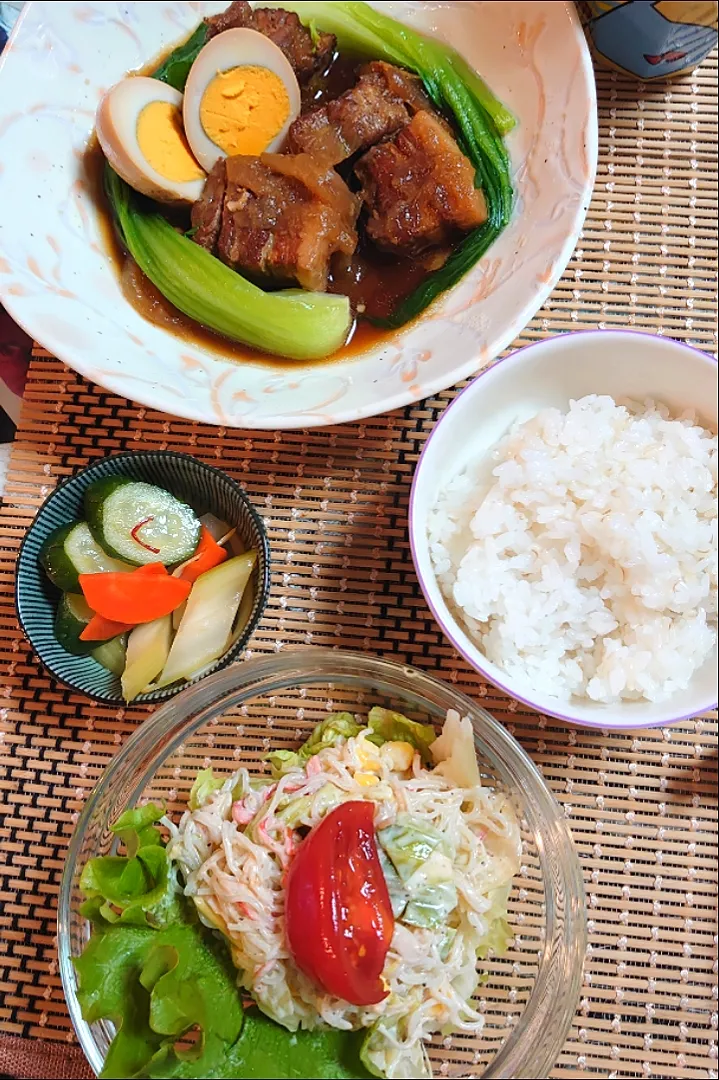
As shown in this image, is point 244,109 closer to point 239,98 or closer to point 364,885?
point 239,98

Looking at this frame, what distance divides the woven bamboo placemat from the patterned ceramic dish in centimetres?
24

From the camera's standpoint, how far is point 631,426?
69.4 inches

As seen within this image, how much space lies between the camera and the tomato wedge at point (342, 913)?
54.5 inches

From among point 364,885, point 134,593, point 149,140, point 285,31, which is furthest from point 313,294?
point 364,885

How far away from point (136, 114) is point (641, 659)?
1509 millimetres

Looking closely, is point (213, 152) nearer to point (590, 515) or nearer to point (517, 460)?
point (517, 460)

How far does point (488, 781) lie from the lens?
171 cm

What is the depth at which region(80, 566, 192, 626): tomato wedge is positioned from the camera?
1707 millimetres

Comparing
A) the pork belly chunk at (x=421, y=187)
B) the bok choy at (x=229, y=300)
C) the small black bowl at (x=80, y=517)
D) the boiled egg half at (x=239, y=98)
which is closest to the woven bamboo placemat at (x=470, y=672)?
the small black bowl at (x=80, y=517)

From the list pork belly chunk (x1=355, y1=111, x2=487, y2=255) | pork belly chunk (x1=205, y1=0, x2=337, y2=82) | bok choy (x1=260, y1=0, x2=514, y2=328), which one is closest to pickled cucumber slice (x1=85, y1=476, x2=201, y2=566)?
bok choy (x1=260, y1=0, x2=514, y2=328)

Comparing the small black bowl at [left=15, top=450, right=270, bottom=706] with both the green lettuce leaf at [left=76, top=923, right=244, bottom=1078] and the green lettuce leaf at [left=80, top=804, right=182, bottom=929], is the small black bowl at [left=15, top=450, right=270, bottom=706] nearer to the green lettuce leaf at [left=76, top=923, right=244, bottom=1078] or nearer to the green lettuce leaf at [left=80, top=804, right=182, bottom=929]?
the green lettuce leaf at [left=80, top=804, right=182, bottom=929]

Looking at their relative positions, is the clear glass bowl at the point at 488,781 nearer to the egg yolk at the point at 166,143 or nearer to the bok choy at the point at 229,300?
the bok choy at the point at 229,300

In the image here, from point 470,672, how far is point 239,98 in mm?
1318

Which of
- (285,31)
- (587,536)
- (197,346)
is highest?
(285,31)
